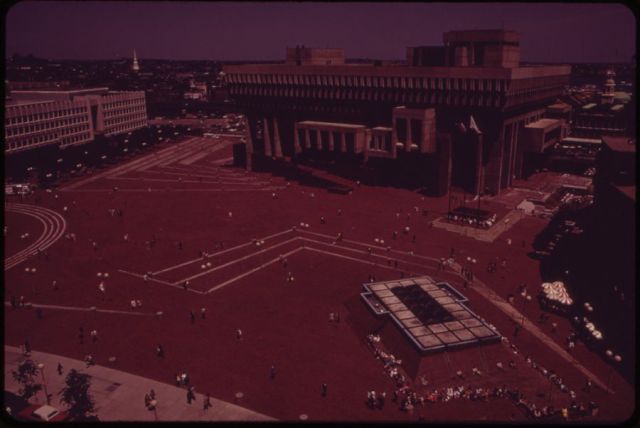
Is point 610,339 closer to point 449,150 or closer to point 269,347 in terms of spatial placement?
point 269,347

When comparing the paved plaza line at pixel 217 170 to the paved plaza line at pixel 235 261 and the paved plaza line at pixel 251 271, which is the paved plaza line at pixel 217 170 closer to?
the paved plaza line at pixel 235 261

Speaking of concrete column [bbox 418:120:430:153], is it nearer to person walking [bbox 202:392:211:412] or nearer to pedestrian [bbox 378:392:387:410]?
pedestrian [bbox 378:392:387:410]

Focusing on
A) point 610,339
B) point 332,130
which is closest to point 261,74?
point 332,130

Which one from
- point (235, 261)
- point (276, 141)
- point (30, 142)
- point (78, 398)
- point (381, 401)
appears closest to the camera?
point (78, 398)

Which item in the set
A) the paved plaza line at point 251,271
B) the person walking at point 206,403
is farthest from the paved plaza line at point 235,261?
the person walking at point 206,403

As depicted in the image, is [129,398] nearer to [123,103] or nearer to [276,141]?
[276,141]

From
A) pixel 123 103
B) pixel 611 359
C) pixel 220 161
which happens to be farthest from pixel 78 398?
pixel 123 103
